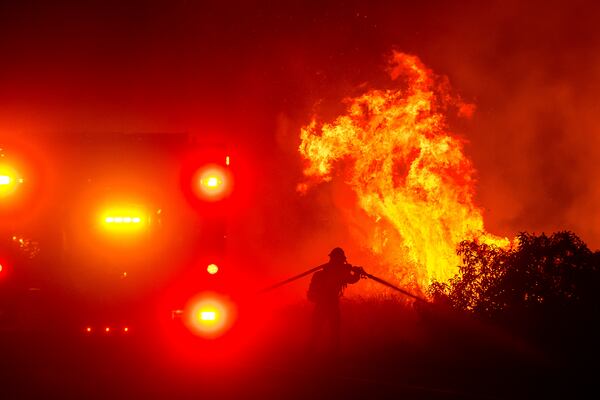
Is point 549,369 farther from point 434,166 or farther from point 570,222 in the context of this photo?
point 570,222

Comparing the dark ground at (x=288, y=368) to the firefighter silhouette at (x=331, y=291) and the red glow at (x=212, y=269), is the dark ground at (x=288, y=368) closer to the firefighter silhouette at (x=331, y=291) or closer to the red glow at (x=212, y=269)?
the firefighter silhouette at (x=331, y=291)

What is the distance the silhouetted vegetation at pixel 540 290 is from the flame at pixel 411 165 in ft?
13.5

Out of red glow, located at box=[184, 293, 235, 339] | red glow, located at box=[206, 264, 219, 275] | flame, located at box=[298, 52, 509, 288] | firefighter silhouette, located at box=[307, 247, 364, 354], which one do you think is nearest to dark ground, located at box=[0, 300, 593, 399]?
red glow, located at box=[184, 293, 235, 339]

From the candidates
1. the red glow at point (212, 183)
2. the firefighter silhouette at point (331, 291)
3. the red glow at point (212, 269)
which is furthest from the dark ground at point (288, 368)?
the red glow at point (212, 183)

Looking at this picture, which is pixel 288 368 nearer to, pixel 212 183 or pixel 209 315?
pixel 209 315

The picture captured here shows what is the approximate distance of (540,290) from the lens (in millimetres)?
15578

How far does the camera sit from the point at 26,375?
39.8ft

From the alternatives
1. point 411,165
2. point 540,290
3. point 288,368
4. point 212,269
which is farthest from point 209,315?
point 411,165

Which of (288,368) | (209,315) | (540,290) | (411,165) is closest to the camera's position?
(209,315)

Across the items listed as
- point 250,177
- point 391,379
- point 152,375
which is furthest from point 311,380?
point 250,177

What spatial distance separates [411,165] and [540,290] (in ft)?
30.7

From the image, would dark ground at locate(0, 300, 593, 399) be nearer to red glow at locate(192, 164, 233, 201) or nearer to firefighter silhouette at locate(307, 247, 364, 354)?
firefighter silhouette at locate(307, 247, 364, 354)

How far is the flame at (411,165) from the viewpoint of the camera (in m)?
22.9

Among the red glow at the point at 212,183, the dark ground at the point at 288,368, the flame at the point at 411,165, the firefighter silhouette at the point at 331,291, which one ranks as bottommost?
the dark ground at the point at 288,368
